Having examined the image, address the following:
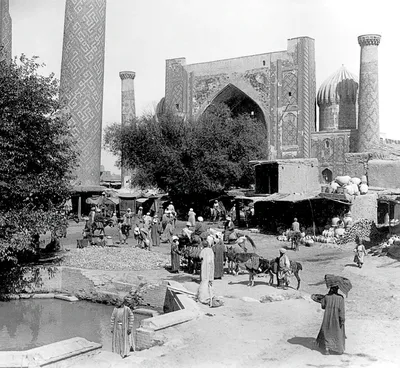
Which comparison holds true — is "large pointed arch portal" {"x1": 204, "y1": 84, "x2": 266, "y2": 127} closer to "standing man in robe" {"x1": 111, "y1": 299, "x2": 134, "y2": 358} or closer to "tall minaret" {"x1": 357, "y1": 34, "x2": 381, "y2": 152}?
"tall minaret" {"x1": 357, "y1": 34, "x2": 381, "y2": 152}

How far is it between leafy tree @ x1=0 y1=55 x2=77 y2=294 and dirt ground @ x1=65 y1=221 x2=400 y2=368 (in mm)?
3465

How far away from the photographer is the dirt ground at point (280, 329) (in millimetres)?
5938

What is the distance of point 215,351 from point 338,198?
451 inches

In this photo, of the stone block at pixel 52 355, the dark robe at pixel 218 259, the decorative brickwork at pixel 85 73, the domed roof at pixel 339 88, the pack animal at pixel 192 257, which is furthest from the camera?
the domed roof at pixel 339 88

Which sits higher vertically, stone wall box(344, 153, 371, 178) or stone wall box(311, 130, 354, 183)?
stone wall box(311, 130, 354, 183)

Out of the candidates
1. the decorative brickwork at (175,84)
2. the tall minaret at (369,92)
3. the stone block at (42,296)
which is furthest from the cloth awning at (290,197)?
the decorative brickwork at (175,84)

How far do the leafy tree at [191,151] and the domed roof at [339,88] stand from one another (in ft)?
31.2

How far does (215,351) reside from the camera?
6.27 meters

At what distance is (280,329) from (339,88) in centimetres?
3063

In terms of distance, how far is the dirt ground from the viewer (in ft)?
19.5

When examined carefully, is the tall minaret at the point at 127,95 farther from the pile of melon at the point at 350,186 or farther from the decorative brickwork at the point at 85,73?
the pile of melon at the point at 350,186

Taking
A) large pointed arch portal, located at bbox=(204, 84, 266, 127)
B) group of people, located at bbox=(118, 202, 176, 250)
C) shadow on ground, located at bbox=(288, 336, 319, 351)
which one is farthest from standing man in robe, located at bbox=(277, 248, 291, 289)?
large pointed arch portal, located at bbox=(204, 84, 266, 127)

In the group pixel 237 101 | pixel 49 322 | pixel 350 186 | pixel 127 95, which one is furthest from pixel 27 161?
pixel 127 95

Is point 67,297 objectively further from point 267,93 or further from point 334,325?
point 267,93
